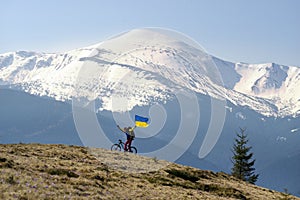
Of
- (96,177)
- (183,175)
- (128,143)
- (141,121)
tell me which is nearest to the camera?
(96,177)

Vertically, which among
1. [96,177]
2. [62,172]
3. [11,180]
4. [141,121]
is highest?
[141,121]

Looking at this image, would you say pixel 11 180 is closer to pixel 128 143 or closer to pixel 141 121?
pixel 141 121

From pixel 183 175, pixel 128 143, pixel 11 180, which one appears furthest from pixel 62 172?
pixel 128 143

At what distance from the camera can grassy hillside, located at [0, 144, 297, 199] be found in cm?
2356

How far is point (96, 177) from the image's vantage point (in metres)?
30.3

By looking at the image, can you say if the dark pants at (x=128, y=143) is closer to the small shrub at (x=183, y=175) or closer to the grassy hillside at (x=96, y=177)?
the grassy hillside at (x=96, y=177)

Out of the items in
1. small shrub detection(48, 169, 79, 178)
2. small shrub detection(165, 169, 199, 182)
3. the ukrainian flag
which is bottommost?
small shrub detection(48, 169, 79, 178)

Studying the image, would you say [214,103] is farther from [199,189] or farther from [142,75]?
[199,189]

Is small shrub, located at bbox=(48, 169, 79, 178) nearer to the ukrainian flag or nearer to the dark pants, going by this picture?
the ukrainian flag

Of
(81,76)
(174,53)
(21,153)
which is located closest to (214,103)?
(174,53)

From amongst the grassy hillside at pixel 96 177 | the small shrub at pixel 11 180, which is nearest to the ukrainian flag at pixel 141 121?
the grassy hillside at pixel 96 177

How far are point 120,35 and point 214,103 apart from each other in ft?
26.1

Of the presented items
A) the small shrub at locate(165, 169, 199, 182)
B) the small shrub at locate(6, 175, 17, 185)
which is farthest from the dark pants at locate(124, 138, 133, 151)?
the small shrub at locate(6, 175, 17, 185)

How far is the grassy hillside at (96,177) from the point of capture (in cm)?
2356
